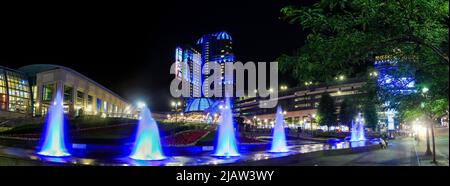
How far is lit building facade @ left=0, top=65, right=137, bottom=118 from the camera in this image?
7644 centimetres

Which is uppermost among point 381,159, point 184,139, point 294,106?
point 294,106

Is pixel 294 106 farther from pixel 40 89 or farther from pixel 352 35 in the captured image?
pixel 352 35

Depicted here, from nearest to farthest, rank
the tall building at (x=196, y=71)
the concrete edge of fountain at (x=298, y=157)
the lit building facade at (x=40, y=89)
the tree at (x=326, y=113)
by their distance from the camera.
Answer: the concrete edge of fountain at (x=298, y=157), the lit building facade at (x=40, y=89), the tree at (x=326, y=113), the tall building at (x=196, y=71)

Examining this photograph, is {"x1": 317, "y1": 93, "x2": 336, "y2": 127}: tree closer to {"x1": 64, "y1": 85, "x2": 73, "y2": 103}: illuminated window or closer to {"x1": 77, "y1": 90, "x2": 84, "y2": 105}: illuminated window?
{"x1": 77, "y1": 90, "x2": 84, "y2": 105}: illuminated window

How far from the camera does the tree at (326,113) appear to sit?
3156 inches

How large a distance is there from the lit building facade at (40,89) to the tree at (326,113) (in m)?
36.3

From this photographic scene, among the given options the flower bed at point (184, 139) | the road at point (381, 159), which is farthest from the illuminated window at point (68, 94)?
the road at point (381, 159)

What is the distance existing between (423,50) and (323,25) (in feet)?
9.20

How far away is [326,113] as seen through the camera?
8106cm

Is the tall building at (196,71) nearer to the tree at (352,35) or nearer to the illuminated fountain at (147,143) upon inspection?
the illuminated fountain at (147,143)

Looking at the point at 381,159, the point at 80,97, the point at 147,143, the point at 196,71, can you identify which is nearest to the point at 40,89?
the point at 80,97

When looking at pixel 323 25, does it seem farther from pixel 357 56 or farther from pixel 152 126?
pixel 152 126

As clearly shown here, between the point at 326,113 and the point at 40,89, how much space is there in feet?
185
